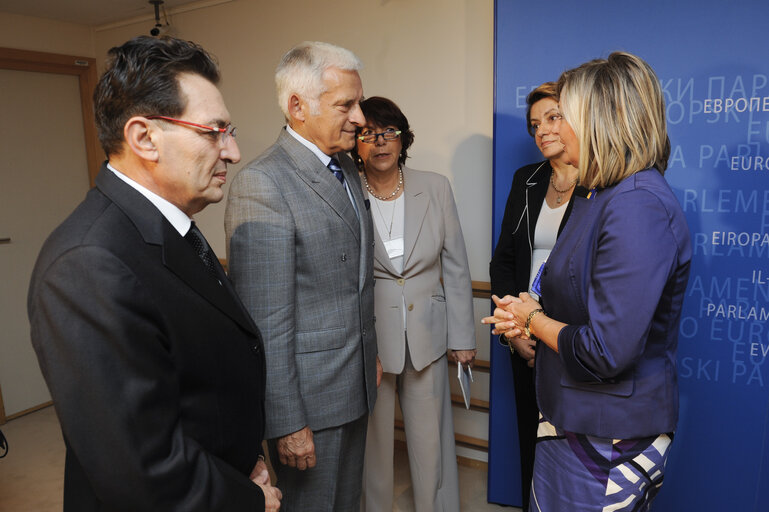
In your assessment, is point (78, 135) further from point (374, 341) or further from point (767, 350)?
point (767, 350)

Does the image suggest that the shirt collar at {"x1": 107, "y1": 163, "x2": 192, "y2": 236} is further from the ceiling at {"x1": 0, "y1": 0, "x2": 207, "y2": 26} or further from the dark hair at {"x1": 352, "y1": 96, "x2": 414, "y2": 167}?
the ceiling at {"x1": 0, "y1": 0, "x2": 207, "y2": 26}

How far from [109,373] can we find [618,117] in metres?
1.11

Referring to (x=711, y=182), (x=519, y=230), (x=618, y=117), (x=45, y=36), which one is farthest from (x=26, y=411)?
(x=711, y=182)

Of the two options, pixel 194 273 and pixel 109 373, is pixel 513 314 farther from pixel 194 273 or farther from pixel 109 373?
pixel 109 373

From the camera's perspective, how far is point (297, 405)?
1488mm

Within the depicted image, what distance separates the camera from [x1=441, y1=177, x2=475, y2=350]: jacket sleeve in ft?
7.18

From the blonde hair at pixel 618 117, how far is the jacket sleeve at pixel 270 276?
2.62 feet

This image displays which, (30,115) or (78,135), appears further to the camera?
(78,135)

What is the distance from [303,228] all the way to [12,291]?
3229mm

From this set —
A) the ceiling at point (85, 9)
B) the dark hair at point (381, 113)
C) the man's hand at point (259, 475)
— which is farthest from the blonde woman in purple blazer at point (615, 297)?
the ceiling at point (85, 9)

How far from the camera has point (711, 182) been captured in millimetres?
1902

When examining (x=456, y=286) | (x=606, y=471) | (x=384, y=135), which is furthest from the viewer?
(x=456, y=286)

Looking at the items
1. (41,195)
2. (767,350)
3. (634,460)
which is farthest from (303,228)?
(41,195)

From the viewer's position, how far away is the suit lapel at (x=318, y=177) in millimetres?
1557
